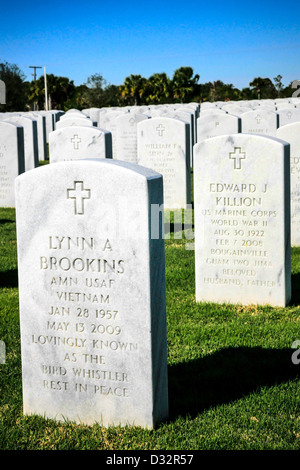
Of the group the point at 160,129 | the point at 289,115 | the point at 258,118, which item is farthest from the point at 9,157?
the point at 289,115

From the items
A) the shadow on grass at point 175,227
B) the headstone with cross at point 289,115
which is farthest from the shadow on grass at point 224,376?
the headstone with cross at point 289,115

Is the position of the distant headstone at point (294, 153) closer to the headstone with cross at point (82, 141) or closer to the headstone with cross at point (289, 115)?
the headstone with cross at point (82, 141)

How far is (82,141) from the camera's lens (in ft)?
32.7

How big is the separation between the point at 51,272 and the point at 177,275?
3362 millimetres

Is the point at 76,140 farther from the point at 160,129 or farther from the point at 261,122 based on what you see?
the point at 261,122

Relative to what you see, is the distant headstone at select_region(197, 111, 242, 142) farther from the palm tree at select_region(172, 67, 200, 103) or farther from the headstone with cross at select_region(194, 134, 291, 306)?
the palm tree at select_region(172, 67, 200, 103)

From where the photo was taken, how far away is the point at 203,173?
6.05 m

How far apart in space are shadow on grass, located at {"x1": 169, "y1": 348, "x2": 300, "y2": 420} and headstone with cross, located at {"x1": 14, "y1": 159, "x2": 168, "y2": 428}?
0.31 m

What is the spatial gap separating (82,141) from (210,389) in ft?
20.6

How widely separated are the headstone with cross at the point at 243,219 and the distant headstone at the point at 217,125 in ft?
24.7
